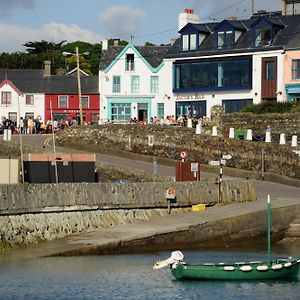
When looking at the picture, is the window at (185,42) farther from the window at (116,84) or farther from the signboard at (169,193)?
the signboard at (169,193)

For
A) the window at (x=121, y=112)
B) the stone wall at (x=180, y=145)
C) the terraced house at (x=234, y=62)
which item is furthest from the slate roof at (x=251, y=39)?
the stone wall at (x=180, y=145)

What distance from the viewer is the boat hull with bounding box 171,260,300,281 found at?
28.8 meters

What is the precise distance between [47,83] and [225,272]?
68.3 meters

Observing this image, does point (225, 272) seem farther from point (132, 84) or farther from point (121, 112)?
point (132, 84)

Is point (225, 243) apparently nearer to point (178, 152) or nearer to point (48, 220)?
point (48, 220)

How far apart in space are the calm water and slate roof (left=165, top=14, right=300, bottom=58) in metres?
39.7

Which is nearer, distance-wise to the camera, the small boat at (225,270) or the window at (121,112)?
the small boat at (225,270)

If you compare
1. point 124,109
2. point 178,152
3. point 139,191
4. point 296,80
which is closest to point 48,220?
point 139,191

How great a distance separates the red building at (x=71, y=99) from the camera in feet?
304

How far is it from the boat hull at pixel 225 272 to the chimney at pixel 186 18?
52.0m

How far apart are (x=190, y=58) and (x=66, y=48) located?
3382 inches

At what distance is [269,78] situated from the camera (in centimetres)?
7038

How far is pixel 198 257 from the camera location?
110 feet

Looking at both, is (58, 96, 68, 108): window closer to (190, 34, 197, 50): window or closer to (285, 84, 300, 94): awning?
(190, 34, 197, 50): window
